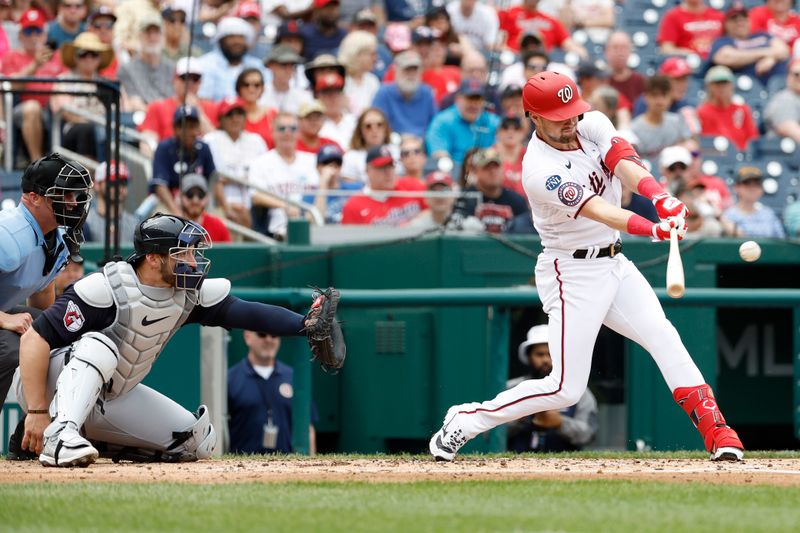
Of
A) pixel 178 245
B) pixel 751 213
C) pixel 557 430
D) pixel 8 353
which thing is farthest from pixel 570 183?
pixel 751 213

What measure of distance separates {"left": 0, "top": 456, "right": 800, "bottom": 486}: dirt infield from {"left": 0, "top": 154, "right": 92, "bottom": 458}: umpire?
1.97 feet

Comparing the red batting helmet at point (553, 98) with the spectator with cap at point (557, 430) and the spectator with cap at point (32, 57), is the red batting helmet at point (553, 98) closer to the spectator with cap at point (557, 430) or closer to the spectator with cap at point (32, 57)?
the spectator with cap at point (557, 430)

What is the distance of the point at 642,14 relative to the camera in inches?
581

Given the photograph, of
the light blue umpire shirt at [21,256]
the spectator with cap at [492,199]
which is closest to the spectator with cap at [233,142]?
the spectator with cap at [492,199]

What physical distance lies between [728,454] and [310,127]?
224 inches

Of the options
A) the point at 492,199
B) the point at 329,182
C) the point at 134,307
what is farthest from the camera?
the point at 329,182

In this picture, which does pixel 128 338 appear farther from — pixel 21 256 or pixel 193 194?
pixel 193 194

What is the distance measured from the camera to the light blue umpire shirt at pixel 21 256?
6270 mm

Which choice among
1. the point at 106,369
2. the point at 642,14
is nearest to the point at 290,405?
the point at 106,369

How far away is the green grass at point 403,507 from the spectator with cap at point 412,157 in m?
5.39

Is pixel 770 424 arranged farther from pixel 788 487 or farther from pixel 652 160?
pixel 788 487

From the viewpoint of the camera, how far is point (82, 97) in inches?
423

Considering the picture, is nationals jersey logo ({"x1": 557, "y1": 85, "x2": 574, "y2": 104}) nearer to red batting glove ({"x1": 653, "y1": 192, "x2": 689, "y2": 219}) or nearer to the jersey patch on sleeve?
the jersey patch on sleeve

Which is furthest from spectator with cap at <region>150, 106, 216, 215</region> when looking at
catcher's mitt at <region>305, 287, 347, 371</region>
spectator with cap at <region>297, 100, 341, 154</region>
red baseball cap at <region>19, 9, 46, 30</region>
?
catcher's mitt at <region>305, 287, 347, 371</region>
